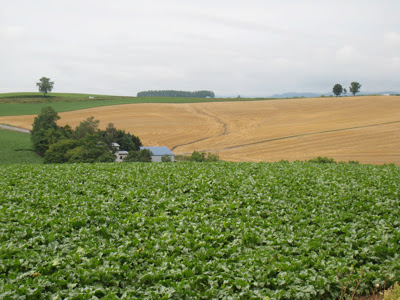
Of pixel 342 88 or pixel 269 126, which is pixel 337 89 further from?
pixel 269 126

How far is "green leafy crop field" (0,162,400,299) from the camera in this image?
8367 millimetres

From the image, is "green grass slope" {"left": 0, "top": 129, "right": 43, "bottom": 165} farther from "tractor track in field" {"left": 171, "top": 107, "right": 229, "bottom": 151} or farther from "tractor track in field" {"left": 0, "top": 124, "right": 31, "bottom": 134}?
"tractor track in field" {"left": 171, "top": 107, "right": 229, "bottom": 151}

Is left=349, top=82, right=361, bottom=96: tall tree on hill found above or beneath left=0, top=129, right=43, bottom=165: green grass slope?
above

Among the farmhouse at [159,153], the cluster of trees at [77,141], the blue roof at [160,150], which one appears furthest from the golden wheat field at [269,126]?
the cluster of trees at [77,141]

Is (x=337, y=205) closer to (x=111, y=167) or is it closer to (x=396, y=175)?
(x=396, y=175)

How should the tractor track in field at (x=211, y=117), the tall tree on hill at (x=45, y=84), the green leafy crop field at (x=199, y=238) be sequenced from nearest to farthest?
the green leafy crop field at (x=199, y=238), the tractor track in field at (x=211, y=117), the tall tree on hill at (x=45, y=84)

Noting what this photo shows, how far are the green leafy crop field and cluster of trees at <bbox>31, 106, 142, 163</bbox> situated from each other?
3959cm

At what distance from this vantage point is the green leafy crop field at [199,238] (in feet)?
27.5

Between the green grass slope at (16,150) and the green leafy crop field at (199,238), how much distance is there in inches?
1845

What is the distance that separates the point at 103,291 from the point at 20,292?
1680 millimetres

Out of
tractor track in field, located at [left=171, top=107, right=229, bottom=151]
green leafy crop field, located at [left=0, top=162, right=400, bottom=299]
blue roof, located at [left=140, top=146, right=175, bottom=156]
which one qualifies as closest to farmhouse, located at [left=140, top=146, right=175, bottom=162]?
blue roof, located at [left=140, top=146, right=175, bottom=156]

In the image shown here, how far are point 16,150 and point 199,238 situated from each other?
64659 mm

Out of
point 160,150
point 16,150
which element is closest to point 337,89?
point 160,150

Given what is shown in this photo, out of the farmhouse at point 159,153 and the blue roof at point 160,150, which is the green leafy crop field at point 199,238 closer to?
the farmhouse at point 159,153
